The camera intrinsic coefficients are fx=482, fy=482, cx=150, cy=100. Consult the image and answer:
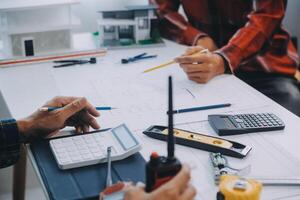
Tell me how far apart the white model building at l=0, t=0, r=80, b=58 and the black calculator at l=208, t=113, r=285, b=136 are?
77 cm

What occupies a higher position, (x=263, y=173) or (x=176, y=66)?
(x=176, y=66)

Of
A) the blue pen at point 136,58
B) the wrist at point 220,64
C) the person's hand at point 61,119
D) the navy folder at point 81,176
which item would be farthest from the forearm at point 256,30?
the navy folder at point 81,176

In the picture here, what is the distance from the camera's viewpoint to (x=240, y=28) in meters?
1.95

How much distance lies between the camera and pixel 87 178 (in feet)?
3.24

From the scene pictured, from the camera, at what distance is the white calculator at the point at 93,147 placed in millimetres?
1033

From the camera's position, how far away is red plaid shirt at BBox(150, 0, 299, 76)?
1.80 metres

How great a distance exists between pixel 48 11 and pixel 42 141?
30.6 inches

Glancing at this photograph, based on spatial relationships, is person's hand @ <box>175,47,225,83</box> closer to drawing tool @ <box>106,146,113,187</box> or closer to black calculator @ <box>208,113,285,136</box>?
black calculator @ <box>208,113,285,136</box>

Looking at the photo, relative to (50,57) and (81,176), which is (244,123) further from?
(50,57)

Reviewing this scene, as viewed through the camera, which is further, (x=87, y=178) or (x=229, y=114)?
(x=229, y=114)

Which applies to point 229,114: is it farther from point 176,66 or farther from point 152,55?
point 152,55

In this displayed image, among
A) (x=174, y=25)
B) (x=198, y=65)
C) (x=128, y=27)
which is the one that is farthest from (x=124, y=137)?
(x=174, y=25)

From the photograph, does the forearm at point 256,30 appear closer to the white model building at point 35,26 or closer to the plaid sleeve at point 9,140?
the white model building at point 35,26

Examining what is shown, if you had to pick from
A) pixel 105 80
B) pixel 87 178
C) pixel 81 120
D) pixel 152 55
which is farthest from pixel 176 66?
pixel 87 178
